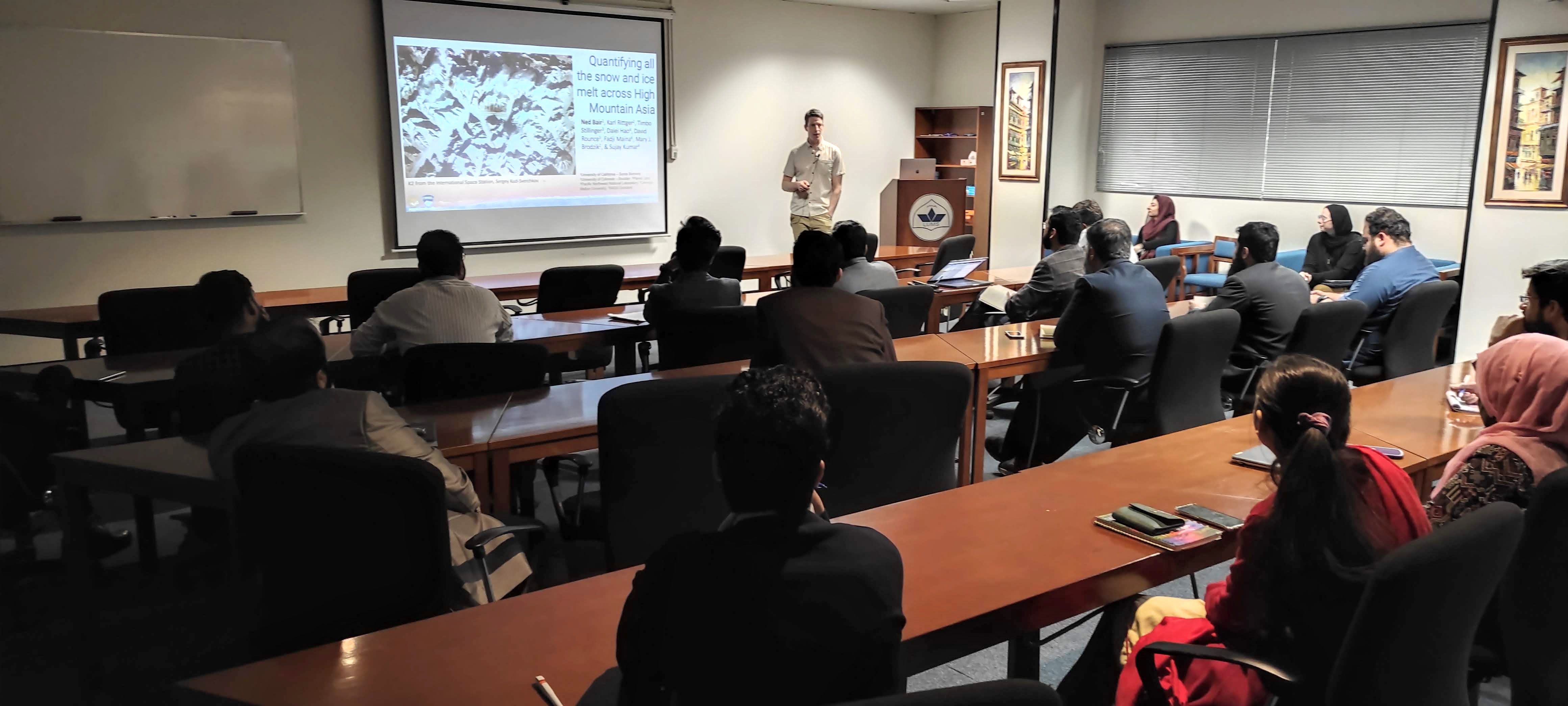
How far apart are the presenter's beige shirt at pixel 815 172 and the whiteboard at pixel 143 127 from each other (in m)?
3.70

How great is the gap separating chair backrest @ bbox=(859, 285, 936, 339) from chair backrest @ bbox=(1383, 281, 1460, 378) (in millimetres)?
2115

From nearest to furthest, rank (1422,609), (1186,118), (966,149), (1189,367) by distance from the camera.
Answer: (1422,609), (1189,367), (1186,118), (966,149)

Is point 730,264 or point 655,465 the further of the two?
point 730,264

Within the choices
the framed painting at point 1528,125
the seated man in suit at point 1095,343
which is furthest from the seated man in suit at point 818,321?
the framed painting at point 1528,125

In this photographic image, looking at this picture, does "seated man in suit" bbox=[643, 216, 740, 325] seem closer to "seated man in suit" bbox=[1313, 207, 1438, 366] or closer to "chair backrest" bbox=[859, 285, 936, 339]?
"chair backrest" bbox=[859, 285, 936, 339]

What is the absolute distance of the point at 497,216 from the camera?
7.81m

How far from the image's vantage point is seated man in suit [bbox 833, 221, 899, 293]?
4.60 meters

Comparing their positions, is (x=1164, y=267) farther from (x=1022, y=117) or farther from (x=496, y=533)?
(x=496, y=533)

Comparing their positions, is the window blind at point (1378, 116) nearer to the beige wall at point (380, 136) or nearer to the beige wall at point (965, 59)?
the beige wall at point (965, 59)

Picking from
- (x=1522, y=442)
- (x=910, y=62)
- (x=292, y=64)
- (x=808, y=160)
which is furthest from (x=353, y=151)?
(x=1522, y=442)

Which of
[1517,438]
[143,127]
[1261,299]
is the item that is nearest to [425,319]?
[1517,438]

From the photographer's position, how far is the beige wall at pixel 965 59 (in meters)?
9.80

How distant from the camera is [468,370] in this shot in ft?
10.6

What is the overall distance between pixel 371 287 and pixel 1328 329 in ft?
14.2
